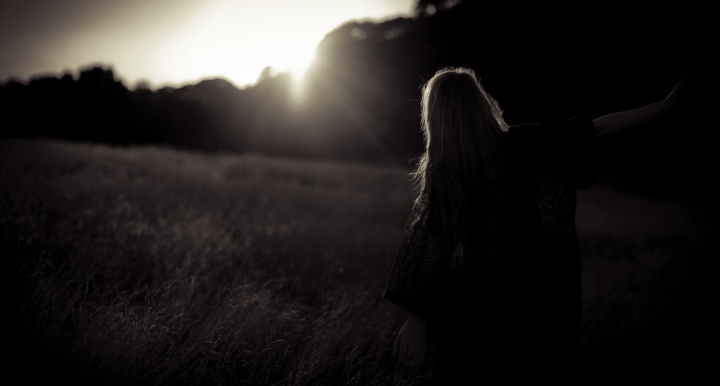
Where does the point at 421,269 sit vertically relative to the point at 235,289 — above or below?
above

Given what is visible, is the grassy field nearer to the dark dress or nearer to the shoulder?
the dark dress

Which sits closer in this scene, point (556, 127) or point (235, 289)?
point (556, 127)

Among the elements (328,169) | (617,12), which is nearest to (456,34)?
(617,12)

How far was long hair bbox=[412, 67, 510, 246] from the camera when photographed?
1.12 meters

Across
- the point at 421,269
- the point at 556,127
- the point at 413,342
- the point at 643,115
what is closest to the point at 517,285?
the point at 421,269

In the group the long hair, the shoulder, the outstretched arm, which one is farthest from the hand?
the outstretched arm

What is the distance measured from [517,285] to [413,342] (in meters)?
0.45

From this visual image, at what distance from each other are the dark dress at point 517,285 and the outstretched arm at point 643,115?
0.33 feet

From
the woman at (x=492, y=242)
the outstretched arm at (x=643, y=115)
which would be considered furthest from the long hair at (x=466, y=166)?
the outstretched arm at (x=643, y=115)

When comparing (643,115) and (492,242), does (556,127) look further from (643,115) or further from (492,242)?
(492,242)

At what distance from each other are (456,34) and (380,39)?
94.0 inches

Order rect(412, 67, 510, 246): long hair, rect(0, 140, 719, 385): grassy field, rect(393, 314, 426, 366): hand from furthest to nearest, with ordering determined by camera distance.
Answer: rect(0, 140, 719, 385): grassy field
rect(393, 314, 426, 366): hand
rect(412, 67, 510, 246): long hair

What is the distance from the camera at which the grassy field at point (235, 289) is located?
165 centimetres

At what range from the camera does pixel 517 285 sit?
119 cm
